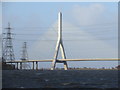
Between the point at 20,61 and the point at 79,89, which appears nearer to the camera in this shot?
the point at 79,89

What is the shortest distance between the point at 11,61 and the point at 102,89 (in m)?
115

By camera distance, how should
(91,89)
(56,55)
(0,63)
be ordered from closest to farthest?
(91,89) → (56,55) → (0,63)

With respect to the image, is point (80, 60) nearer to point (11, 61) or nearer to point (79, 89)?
point (11, 61)

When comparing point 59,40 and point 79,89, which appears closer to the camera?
point 79,89

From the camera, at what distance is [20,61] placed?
524 feet

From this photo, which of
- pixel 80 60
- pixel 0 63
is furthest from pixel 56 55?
pixel 0 63

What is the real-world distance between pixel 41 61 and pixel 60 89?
358ft

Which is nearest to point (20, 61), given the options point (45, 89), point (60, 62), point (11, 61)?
point (11, 61)

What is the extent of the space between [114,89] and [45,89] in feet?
24.2

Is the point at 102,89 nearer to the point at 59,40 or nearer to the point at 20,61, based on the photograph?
the point at 59,40

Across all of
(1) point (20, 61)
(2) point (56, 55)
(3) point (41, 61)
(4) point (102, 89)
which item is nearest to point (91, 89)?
(4) point (102, 89)

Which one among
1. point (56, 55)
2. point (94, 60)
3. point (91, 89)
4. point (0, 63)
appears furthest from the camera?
point (0, 63)

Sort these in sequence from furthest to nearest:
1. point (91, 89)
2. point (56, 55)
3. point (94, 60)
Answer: point (94, 60) < point (56, 55) < point (91, 89)

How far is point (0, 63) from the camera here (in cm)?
15038
